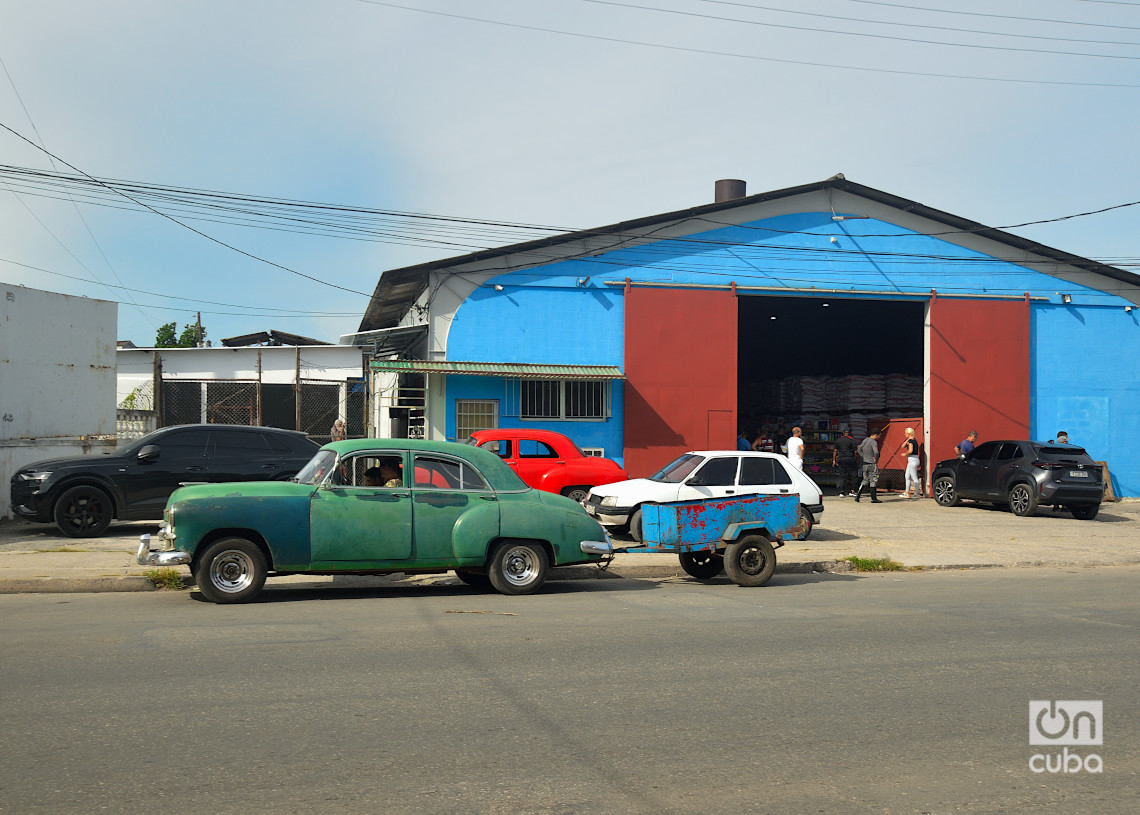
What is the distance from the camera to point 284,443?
50.4 feet

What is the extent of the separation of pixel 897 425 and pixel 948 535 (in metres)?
11.3

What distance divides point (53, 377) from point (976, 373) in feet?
77.0

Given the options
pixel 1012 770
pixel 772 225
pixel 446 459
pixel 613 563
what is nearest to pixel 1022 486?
pixel 772 225

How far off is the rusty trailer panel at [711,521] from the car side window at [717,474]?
2942mm

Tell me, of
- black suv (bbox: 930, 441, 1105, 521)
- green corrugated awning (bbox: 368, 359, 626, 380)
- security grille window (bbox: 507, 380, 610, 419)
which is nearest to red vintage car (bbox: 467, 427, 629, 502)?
green corrugated awning (bbox: 368, 359, 626, 380)

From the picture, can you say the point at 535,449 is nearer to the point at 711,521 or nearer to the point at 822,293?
the point at 711,521

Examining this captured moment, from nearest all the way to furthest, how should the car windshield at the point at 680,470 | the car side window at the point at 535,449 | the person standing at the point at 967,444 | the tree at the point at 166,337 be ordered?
1. the car windshield at the point at 680,470
2. the car side window at the point at 535,449
3. the person standing at the point at 967,444
4. the tree at the point at 166,337

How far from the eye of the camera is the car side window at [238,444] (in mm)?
14960

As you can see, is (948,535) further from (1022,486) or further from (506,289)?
(506,289)

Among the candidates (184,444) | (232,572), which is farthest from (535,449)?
(232,572)

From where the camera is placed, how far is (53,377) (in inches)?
683

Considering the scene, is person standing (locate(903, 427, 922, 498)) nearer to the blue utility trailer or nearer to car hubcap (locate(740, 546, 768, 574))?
the blue utility trailer

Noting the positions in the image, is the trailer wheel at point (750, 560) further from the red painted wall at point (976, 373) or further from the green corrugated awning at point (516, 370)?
the red painted wall at point (976, 373)

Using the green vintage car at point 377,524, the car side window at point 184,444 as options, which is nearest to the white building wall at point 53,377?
the car side window at point 184,444
